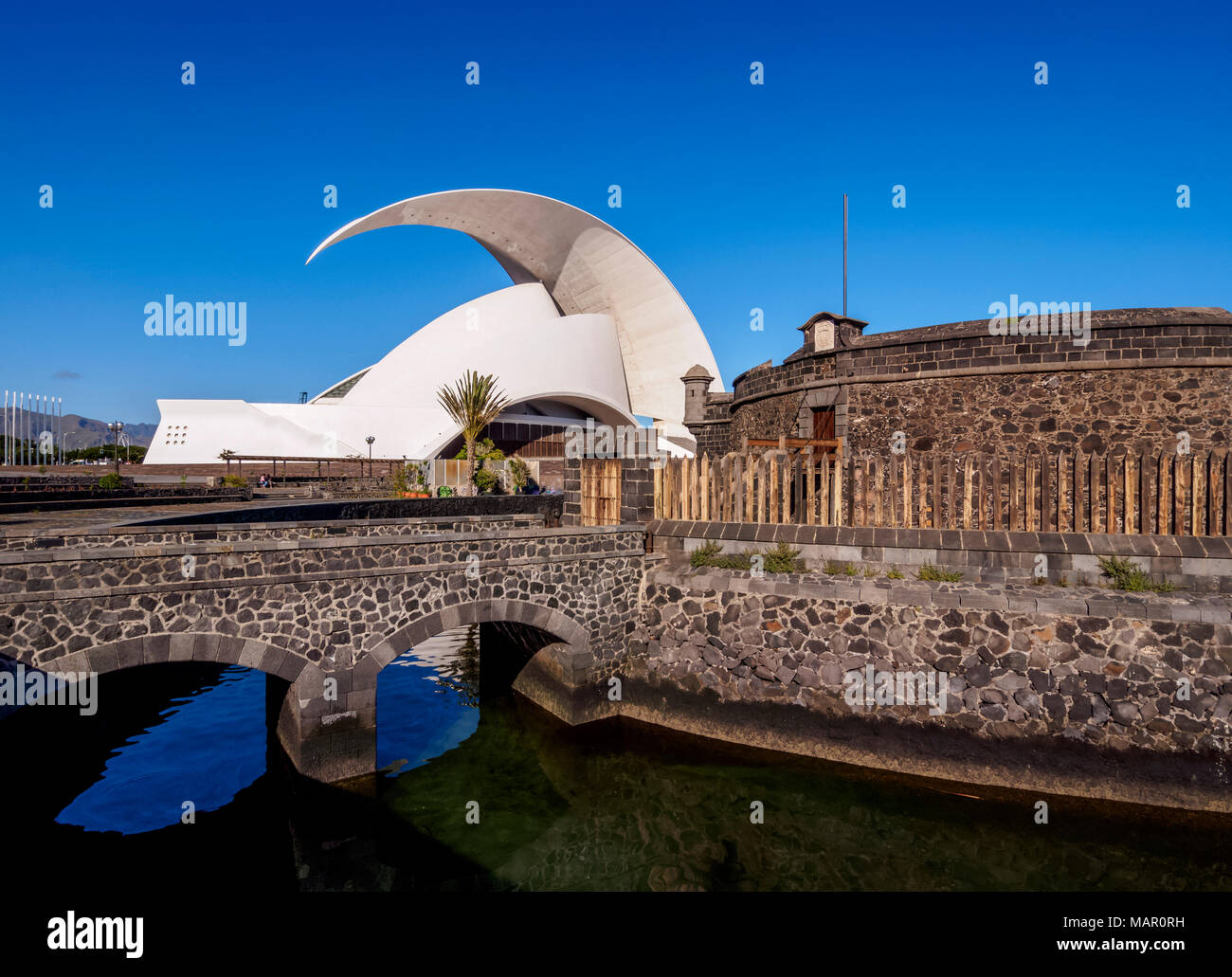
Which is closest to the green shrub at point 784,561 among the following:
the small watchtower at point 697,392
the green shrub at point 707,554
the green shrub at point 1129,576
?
the green shrub at point 707,554

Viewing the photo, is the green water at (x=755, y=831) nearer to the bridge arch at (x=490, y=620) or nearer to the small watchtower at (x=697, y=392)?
the bridge arch at (x=490, y=620)

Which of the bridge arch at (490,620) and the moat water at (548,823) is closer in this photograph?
the moat water at (548,823)

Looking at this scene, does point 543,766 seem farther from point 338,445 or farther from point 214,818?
point 338,445

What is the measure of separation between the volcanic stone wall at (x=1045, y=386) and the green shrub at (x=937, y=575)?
4.82m

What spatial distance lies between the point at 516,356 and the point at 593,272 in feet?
29.9

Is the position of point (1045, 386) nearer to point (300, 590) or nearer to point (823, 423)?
point (823, 423)

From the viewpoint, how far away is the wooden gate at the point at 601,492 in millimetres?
11336

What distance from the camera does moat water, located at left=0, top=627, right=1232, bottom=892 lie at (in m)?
6.92

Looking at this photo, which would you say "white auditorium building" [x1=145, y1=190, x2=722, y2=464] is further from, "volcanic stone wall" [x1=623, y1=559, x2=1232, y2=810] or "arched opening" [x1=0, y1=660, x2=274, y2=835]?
"volcanic stone wall" [x1=623, y1=559, x2=1232, y2=810]

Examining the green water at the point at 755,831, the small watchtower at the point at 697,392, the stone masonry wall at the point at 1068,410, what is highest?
the small watchtower at the point at 697,392

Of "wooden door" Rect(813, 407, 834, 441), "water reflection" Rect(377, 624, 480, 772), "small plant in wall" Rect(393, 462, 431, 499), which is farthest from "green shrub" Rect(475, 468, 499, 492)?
"wooden door" Rect(813, 407, 834, 441)

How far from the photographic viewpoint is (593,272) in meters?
45.1

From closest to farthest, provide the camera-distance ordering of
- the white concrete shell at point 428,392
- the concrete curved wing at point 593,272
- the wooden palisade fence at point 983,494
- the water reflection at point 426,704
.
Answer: the wooden palisade fence at point 983,494 < the water reflection at point 426,704 < the white concrete shell at point 428,392 < the concrete curved wing at point 593,272

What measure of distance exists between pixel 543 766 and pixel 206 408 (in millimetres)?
36364
